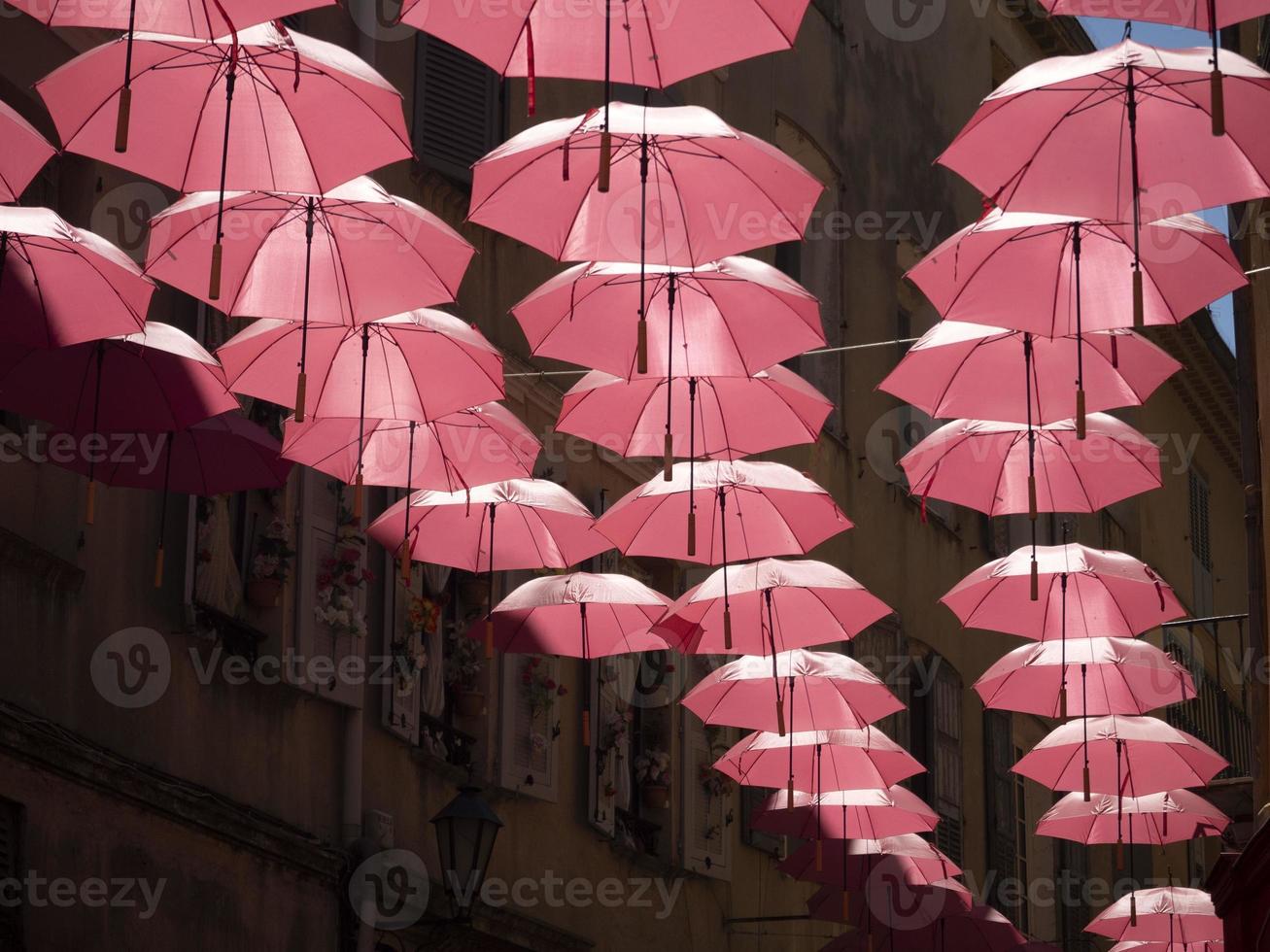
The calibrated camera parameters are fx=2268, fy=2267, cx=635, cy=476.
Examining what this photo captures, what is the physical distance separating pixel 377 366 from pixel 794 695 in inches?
199

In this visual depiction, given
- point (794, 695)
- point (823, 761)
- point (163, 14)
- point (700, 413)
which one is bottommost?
point (823, 761)

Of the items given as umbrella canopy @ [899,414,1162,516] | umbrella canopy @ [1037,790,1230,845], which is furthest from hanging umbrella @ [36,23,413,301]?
umbrella canopy @ [1037,790,1230,845]

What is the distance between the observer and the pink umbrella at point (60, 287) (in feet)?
32.7

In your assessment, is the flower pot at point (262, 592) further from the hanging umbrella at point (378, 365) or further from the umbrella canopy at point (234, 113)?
the umbrella canopy at point (234, 113)

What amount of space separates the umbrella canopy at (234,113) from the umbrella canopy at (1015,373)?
3.49 meters

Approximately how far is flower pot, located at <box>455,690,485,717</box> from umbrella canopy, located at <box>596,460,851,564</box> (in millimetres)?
3301

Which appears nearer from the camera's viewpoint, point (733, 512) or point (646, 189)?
point (646, 189)

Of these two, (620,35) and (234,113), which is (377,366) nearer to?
(234,113)

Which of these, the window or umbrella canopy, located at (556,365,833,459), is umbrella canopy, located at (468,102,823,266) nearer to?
umbrella canopy, located at (556,365,833,459)

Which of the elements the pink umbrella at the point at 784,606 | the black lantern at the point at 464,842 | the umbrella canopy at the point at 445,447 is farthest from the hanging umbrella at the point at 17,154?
the black lantern at the point at 464,842

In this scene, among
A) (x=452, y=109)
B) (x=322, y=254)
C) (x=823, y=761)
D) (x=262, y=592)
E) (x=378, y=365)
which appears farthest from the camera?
(x=452, y=109)

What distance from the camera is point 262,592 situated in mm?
13719

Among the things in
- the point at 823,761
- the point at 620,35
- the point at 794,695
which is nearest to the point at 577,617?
the point at 794,695

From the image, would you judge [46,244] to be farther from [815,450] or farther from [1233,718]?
[1233,718]
